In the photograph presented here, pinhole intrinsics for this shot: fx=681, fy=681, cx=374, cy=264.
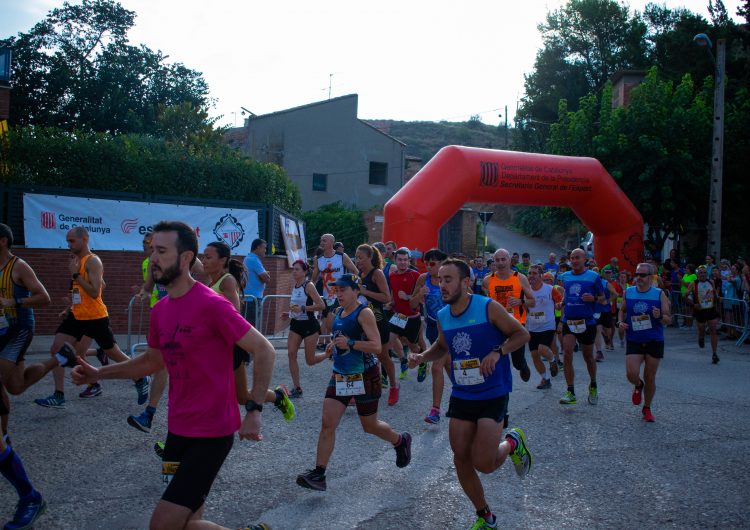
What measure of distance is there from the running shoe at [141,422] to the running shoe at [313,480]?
1.94 metres

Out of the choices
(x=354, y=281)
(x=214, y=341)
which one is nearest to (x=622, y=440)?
(x=354, y=281)

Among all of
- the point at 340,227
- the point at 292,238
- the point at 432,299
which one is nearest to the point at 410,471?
the point at 432,299

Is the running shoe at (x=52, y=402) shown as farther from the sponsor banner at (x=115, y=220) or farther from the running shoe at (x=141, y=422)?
the sponsor banner at (x=115, y=220)

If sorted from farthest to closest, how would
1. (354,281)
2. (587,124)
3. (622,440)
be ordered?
(587,124)
(622,440)
(354,281)

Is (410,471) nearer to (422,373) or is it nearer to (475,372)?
(475,372)

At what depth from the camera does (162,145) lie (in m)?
16.8

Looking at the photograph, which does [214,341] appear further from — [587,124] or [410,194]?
[587,124]

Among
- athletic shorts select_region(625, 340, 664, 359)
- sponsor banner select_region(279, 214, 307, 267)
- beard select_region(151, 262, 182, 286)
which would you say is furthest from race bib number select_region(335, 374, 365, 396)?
sponsor banner select_region(279, 214, 307, 267)

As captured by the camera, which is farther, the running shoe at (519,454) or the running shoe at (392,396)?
the running shoe at (392,396)

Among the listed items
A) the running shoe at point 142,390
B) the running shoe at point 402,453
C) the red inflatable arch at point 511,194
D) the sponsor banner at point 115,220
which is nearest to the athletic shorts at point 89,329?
the running shoe at point 142,390

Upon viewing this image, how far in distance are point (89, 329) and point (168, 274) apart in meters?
4.92

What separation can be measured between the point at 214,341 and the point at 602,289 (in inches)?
267

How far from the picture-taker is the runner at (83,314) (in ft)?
24.7

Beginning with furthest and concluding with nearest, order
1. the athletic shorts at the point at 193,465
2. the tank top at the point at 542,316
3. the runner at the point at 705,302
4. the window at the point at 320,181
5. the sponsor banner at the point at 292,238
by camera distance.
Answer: the window at the point at 320,181, the sponsor banner at the point at 292,238, the runner at the point at 705,302, the tank top at the point at 542,316, the athletic shorts at the point at 193,465
